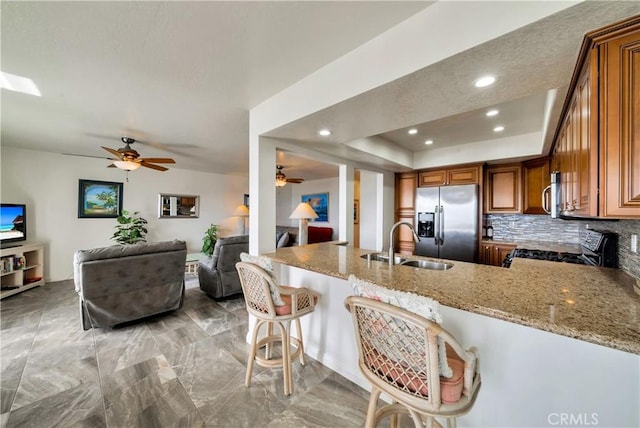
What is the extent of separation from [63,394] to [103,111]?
8.34ft

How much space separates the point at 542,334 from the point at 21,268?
625cm

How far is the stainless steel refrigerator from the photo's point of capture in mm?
3609

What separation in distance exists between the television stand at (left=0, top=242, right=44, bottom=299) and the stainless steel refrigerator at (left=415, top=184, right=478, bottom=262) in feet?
20.3

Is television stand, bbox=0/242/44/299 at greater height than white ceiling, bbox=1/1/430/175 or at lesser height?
lesser

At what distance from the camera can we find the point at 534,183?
11.2 feet

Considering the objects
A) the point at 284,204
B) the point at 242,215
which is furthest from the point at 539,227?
the point at 284,204

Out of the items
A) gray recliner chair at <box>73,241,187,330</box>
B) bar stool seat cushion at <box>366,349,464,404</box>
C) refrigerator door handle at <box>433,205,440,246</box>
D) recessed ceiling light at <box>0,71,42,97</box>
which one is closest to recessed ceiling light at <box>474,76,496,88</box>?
bar stool seat cushion at <box>366,349,464,404</box>

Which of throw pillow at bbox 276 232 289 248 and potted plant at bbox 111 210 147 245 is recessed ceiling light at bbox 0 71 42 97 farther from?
throw pillow at bbox 276 232 289 248

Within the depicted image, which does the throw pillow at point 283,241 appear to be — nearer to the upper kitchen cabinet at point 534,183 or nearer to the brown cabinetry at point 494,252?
the brown cabinetry at point 494,252

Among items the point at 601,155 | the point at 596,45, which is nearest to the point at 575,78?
the point at 596,45

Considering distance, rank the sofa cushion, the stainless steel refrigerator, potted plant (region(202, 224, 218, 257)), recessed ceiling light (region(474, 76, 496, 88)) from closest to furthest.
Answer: recessed ceiling light (region(474, 76, 496, 88)) → the stainless steel refrigerator → potted plant (region(202, 224, 218, 257)) → the sofa cushion

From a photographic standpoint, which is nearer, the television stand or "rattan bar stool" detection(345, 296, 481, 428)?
"rattan bar stool" detection(345, 296, 481, 428)

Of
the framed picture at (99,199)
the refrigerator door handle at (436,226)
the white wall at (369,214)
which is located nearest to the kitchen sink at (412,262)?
the white wall at (369,214)

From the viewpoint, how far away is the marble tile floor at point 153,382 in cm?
155
